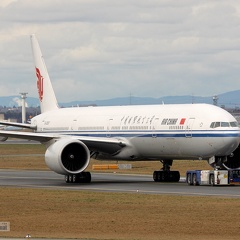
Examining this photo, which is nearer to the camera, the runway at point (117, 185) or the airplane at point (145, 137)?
the runway at point (117, 185)

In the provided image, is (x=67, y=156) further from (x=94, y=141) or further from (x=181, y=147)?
(x=181, y=147)

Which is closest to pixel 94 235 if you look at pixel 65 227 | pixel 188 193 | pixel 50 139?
pixel 65 227

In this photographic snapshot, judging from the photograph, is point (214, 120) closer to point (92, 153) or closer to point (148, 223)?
point (92, 153)

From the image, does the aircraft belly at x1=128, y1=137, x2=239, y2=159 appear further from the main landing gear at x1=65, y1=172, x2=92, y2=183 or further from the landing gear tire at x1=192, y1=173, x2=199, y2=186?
the main landing gear at x1=65, y1=172, x2=92, y2=183

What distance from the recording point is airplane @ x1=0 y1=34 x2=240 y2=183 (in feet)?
175

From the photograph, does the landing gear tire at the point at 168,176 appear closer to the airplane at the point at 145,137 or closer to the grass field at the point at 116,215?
the airplane at the point at 145,137

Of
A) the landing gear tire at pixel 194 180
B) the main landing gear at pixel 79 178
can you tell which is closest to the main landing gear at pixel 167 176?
the main landing gear at pixel 79 178

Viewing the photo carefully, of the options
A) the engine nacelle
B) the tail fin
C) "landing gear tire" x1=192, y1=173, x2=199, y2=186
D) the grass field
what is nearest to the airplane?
the engine nacelle

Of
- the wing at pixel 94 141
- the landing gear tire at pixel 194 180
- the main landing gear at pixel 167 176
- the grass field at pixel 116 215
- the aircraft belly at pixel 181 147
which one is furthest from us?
the main landing gear at pixel 167 176

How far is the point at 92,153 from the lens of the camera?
59.8m

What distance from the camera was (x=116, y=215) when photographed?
3706 centimetres

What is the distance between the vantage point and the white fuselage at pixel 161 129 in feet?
174

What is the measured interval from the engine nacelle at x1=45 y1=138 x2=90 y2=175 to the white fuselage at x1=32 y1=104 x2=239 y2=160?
3374mm

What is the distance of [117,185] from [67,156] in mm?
3587
